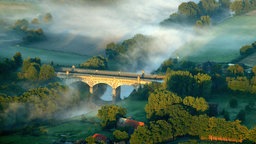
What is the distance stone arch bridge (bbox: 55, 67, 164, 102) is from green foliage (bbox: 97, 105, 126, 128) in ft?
60.0

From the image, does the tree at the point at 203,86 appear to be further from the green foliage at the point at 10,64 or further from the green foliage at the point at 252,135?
the green foliage at the point at 10,64

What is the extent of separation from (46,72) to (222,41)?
51.5 metres

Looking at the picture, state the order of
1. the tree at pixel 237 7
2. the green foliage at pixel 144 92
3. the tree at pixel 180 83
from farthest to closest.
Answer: the tree at pixel 237 7 → the green foliage at pixel 144 92 → the tree at pixel 180 83

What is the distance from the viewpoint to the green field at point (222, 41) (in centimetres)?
11712

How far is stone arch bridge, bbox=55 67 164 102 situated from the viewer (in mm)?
92375

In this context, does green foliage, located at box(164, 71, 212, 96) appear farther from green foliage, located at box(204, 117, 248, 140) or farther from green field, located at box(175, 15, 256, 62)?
green field, located at box(175, 15, 256, 62)

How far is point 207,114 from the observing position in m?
75.6

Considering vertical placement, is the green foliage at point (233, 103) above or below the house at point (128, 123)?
above

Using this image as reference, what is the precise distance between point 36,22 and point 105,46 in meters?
21.7

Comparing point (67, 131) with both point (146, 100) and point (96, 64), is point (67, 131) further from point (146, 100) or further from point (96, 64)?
point (96, 64)

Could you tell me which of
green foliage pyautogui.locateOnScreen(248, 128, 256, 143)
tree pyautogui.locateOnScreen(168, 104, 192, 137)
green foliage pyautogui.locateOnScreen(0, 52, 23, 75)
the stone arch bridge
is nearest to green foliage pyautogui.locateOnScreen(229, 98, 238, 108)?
tree pyautogui.locateOnScreen(168, 104, 192, 137)

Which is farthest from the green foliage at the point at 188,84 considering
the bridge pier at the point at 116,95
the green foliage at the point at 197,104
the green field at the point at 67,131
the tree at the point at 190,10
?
the tree at the point at 190,10

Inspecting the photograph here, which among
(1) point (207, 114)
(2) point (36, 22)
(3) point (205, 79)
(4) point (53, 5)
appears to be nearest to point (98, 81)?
(3) point (205, 79)

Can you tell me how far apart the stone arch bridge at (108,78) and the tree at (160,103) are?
1399 cm
